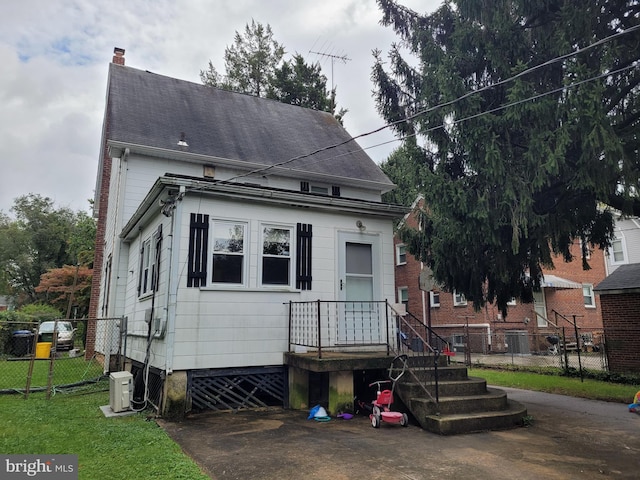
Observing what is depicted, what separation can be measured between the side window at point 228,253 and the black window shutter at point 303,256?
1035 millimetres

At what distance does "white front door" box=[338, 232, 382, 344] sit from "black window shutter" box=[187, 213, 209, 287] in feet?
8.53

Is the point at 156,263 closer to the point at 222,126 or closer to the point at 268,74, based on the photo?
the point at 222,126

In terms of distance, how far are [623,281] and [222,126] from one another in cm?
1412

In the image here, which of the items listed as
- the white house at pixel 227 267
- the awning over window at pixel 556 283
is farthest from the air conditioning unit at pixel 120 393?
the awning over window at pixel 556 283

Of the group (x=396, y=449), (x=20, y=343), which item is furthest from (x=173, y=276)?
(x=20, y=343)

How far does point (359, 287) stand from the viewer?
27.7 ft

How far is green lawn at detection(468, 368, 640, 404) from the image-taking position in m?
9.15

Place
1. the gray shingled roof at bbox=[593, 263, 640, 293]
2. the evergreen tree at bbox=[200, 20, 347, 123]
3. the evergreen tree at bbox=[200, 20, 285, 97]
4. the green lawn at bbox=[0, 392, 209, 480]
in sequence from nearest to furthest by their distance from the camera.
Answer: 1. the green lawn at bbox=[0, 392, 209, 480]
2. the gray shingled roof at bbox=[593, 263, 640, 293]
3. the evergreen tree at bbox=[200, 20, 347, 123]
4. the evergreen tree at bbox=[200, 20, 285, 97]

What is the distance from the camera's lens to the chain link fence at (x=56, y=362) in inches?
355

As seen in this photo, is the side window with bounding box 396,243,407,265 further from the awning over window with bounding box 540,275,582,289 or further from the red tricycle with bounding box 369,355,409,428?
the red tricycle with bounding box 369,355,409,428

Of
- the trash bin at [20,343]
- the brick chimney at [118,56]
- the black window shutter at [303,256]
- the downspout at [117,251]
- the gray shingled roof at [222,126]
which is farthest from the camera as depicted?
the trash bin at [20,343]

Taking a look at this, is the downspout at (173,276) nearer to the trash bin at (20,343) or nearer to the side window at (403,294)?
the trash bin at (20,343)

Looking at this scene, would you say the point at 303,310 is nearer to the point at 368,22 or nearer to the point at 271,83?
the point at 368,22

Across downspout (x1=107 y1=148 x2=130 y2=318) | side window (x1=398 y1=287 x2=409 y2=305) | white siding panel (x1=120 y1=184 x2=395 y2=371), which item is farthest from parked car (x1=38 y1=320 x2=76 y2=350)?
side window (x1=398 y1=287 x2=409 y2=305)
